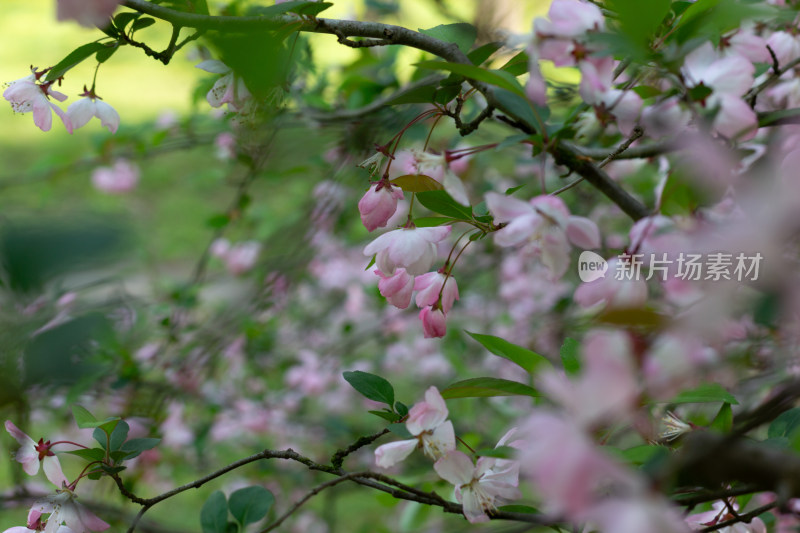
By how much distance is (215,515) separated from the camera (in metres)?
0.72

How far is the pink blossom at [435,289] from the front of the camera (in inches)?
25.5

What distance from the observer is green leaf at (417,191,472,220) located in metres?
0.59

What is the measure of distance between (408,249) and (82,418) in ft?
1.17

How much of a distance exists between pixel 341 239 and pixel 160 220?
109 inches

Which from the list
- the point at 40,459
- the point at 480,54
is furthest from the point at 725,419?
the point at 40,459

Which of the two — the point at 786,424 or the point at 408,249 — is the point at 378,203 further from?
the point at 786,424

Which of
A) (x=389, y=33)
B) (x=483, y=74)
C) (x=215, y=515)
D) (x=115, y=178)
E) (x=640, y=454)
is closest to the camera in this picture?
(x=640, y=454)

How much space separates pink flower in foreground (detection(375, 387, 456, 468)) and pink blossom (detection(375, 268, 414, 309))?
12 cm

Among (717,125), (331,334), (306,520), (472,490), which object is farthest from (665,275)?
(331,334)

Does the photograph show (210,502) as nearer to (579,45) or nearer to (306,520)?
(579,45)

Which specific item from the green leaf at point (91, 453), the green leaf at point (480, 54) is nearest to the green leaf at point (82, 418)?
the green leaf at point (91, 453)

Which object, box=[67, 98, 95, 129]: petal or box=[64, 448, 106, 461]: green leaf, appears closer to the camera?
box=[64, 448, 106, 461]: green leaf

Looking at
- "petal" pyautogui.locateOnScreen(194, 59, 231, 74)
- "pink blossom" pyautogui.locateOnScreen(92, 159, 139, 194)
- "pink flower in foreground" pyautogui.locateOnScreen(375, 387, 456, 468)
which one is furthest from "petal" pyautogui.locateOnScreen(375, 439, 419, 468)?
"pink blossom" pyautogui.locateOnScreen(92, 159, 139, 194)

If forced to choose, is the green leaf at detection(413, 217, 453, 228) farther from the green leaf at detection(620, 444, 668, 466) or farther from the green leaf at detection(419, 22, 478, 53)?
the green leaf at detection(620, 444, 668, 466)
